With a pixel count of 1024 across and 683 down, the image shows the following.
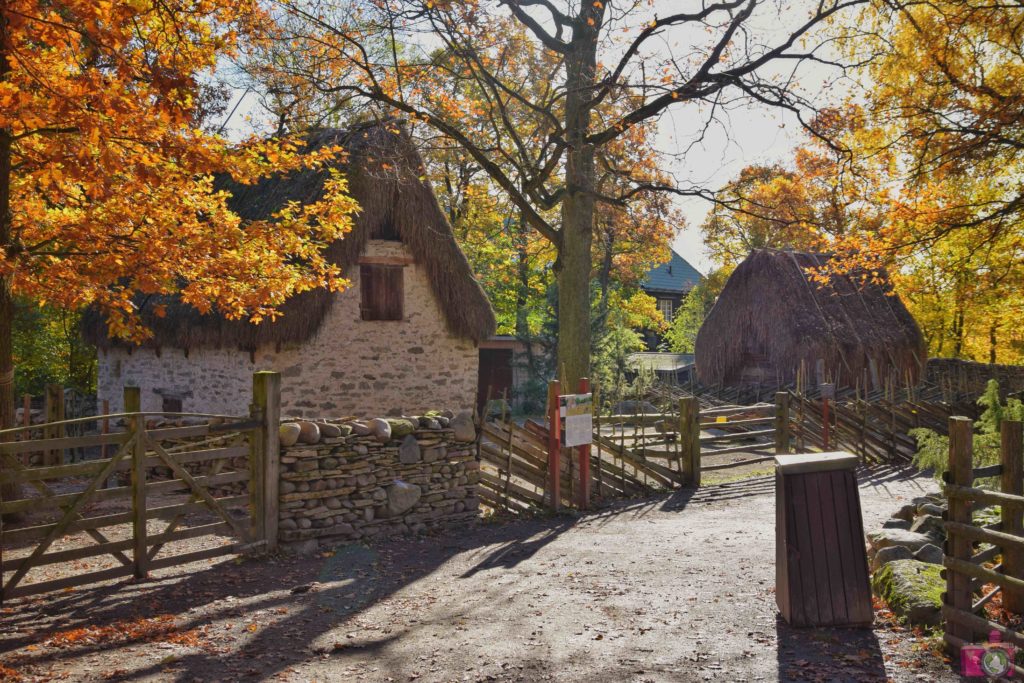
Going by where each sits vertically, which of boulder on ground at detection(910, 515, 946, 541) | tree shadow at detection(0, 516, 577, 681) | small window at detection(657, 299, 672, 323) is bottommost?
tree shadow at detection(0, 516, 577, 681)

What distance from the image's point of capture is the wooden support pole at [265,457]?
25.2 feet

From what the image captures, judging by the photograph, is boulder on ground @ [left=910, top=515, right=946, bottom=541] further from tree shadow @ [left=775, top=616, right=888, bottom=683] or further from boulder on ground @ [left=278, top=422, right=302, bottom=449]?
boulder on ground @ [left=278, top=422, right=302, bottom=449]

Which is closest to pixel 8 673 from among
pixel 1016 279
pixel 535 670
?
pixel 535 670

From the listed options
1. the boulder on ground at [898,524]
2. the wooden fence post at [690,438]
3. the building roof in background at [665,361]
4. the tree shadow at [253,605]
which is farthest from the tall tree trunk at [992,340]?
the tree shadow at [253,605]

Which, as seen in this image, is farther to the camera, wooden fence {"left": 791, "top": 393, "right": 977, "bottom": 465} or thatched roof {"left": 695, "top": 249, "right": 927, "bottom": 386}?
thatched roof {"left": 695, "top": 249, "right": 927, "bottom": 386}

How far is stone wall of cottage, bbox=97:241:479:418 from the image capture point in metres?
14.0

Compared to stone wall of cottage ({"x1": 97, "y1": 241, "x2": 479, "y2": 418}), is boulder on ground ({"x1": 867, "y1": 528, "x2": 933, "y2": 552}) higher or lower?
lower

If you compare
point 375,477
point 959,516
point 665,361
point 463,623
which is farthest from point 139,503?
point 665,361

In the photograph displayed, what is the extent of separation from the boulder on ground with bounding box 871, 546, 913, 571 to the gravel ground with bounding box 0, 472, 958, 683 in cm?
89

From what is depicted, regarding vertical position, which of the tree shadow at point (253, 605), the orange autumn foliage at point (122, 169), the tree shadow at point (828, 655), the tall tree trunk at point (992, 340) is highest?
the orange autumn foliage at point (122, 169)

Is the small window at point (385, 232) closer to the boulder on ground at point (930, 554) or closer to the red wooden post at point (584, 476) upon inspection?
the red wooden post at point (584, 476)

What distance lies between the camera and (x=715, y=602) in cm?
629

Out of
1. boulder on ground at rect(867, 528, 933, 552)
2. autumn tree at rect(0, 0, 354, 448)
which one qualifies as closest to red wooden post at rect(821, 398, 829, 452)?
boulder on ground at rect(867, 528, 933, 552)

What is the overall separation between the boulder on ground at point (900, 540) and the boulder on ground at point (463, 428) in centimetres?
420
